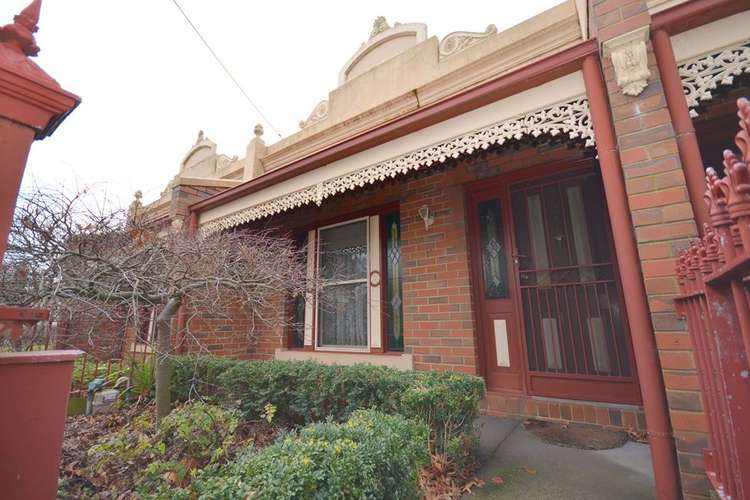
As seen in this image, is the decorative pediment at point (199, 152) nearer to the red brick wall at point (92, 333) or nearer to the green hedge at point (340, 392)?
the red brick wall at point (92, 333)

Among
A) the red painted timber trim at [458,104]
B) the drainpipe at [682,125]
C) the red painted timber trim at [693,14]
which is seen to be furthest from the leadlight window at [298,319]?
the red painted timber trim at [693,14]

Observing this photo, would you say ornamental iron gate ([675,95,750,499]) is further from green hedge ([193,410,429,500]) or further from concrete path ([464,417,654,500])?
green hedge ([193,410,429,500])

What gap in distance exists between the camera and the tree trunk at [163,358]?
3344 mm

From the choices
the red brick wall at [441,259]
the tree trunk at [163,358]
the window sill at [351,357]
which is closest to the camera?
the tree trunk at [163,358]

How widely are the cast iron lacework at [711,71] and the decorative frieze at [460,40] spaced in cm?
335

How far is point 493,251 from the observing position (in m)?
4.22

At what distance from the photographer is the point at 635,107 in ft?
7.61

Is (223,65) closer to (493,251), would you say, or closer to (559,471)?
(493,251)

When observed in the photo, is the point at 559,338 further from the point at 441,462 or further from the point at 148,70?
the point at 148,70

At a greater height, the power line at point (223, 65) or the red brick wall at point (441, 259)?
the power line at point (223, 65)

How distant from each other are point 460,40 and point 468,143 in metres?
3.17

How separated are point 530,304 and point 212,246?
3594mm

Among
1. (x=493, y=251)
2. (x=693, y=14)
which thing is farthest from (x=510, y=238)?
(x=693, y=14)

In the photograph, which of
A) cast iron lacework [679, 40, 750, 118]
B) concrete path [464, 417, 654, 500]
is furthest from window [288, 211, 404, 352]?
cast iron lacework [679, 40, 750, 118]
